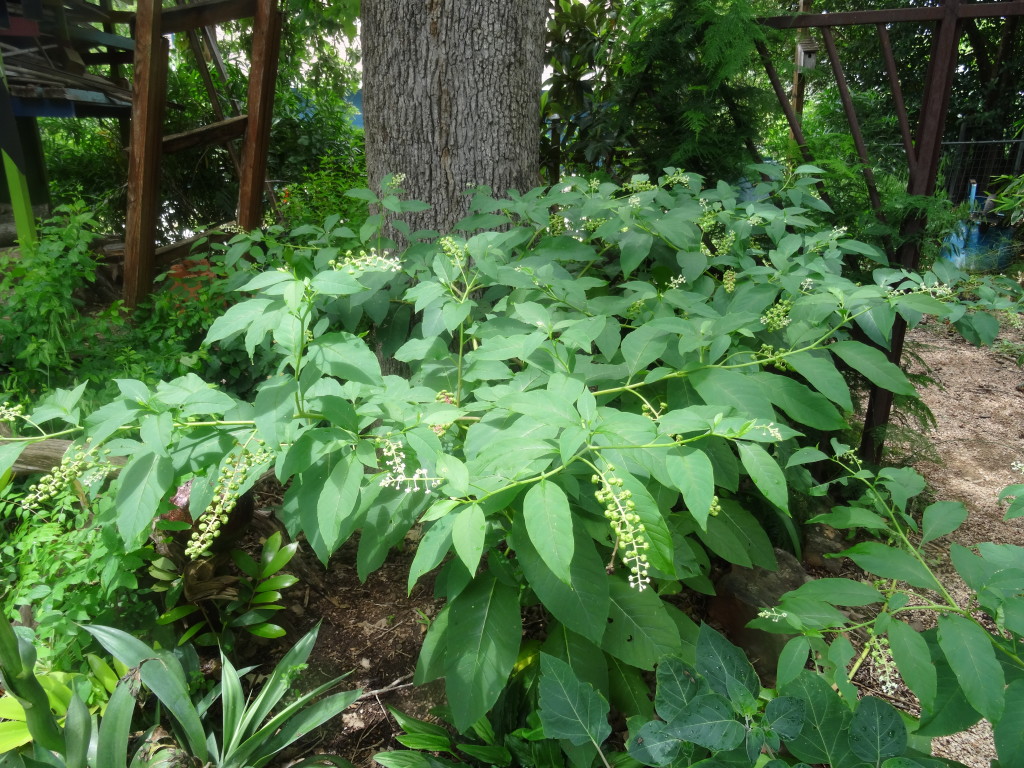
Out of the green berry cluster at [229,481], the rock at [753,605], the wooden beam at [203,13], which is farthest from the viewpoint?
the wooden beam at [203,13]

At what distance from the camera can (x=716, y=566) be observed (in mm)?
2451

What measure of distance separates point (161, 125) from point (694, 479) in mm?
3640

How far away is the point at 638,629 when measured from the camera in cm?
152

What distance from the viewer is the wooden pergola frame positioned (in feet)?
7.75

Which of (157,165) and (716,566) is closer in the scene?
(716,566)

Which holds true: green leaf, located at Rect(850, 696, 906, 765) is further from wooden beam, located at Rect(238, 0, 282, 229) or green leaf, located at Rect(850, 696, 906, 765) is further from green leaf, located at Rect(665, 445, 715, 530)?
wooden beam, located at Rect(238, 0, 282, 229)

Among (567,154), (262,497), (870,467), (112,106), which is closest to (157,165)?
(112,106)

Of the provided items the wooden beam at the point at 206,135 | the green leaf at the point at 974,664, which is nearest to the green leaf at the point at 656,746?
the green leaf at the point at 974,664

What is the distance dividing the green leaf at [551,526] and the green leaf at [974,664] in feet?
2.19

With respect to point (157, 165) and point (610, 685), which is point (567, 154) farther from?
point (610, 685)

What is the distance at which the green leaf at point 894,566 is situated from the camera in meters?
1.21

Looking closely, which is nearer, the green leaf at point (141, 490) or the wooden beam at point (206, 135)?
the green leaf at point (141, 490)

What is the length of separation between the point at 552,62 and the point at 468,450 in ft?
11.7

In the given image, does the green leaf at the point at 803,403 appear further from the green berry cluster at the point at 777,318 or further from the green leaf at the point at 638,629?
the green leaf at the point at 638,629
